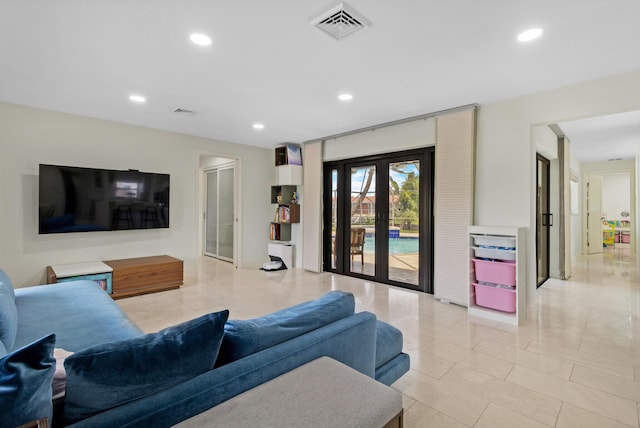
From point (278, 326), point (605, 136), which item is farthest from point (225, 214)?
point (605, 136)

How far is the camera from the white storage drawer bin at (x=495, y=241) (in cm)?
333

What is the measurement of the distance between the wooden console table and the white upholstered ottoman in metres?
3.78

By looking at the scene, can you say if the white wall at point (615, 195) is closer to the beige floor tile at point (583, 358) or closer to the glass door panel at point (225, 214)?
the beige floor tile at point (583, 358)

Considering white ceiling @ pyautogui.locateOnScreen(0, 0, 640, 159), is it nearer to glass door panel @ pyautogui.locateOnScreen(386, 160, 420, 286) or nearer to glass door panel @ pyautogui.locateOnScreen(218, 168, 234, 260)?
glass door panel @ pyautogui.locateOnScreen(386, 160, 420, 286)

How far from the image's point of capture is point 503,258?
3398mm

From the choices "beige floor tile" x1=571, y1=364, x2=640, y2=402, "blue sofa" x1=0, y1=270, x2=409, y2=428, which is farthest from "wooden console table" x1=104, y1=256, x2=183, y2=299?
"beige floor tile" x1=571, y1=364, x2=640, y2=402

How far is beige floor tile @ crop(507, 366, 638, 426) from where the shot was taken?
185cm

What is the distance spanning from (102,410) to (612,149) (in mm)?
8408

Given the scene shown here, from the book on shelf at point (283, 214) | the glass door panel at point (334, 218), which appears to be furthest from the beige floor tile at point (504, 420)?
the book on shelf at point (283, 214)

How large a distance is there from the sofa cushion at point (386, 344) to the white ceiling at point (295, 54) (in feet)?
6.78

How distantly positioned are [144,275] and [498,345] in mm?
4229

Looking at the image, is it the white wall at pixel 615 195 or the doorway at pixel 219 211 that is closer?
the doorway at pixel 219 211

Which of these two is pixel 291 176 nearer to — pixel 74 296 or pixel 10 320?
pixel 74 296

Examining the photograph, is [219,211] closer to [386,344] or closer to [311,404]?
[386,344]
